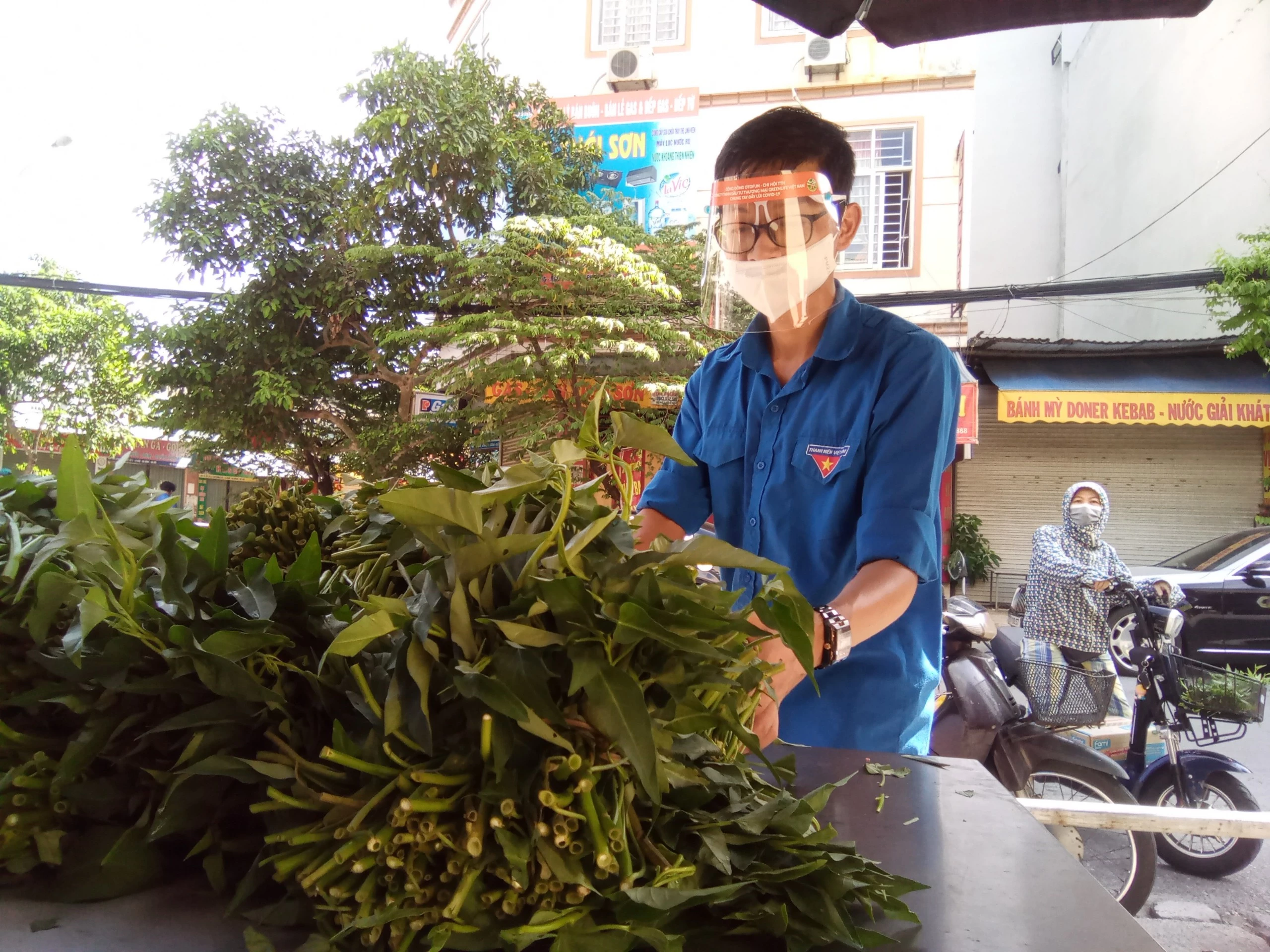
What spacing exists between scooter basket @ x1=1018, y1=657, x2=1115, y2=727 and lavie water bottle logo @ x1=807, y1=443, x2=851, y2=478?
6.44ft

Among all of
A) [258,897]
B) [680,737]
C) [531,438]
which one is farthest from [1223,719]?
[531,438]

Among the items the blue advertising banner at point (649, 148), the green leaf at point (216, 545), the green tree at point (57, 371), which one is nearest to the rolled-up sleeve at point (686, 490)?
the green leaf at point (216, 545)

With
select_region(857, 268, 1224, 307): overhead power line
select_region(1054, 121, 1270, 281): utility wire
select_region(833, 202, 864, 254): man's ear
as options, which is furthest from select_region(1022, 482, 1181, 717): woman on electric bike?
select_region(1054, 121, 1270, 281): utility wire

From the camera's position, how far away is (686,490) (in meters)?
1.52

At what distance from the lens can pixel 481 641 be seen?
575 millimetres

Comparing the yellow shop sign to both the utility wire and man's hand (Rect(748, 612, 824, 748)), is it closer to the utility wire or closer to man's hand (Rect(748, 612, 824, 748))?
the utility wire

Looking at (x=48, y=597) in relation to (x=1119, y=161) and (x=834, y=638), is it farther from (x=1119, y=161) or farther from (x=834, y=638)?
(x=1119, y=161)

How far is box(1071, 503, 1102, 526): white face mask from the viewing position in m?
3.90

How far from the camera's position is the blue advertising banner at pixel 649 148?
31.2 ft

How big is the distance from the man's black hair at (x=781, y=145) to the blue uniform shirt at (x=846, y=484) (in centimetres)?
25

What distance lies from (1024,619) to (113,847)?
12.6ft

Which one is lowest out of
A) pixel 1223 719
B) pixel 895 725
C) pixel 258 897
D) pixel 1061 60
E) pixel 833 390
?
pixel 1223 719

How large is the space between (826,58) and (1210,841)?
9.26 metres

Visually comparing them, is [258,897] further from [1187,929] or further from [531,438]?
[531,438]
